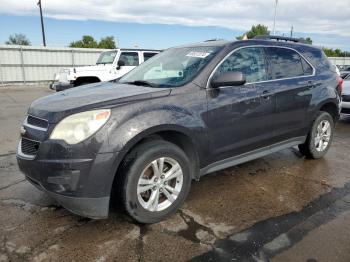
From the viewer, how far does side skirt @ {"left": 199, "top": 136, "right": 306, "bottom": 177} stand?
3865 millimetres

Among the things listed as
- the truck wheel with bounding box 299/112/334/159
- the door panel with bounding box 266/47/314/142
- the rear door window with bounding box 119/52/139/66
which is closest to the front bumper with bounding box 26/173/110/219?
the door panel with bounding box 266/47/314/142

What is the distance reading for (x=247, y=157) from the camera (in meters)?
4.27

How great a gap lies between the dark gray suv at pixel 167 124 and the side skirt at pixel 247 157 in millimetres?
13

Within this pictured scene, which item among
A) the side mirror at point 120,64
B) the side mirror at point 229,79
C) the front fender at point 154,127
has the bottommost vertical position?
the front fender at point 154,127

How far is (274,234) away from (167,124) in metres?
1.42

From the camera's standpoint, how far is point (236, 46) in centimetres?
409

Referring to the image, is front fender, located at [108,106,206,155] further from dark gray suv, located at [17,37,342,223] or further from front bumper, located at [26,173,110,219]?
front bumper, located at [26,173,110,219]

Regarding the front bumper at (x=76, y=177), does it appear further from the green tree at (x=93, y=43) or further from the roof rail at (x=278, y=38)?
the green tree at (x=93, y=43)

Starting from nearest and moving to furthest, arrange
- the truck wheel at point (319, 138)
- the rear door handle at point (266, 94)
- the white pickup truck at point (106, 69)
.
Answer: the rear door handle at point (266, 94), the truck wheel at point (319, 138), the white pickup truck at point (106, 69)

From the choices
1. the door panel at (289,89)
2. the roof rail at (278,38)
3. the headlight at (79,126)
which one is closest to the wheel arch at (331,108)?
the door panel at (289,89)

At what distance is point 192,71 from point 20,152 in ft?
6.44

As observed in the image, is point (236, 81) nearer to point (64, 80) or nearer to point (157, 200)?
point (157, 200)

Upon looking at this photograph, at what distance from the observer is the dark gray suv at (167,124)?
9.68 feet

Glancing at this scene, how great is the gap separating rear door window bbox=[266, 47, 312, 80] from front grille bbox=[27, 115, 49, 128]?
278 centimetres
